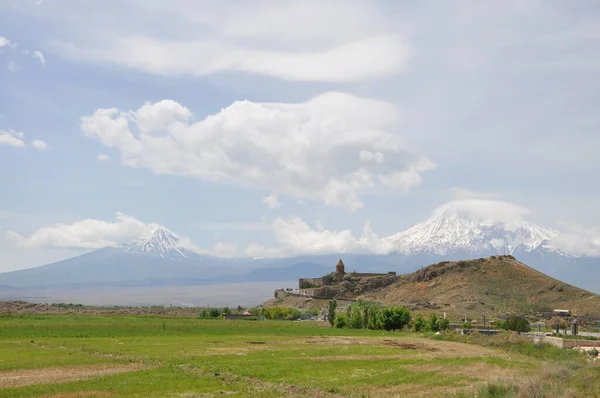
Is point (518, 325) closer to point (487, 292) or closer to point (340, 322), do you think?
point (340, 322)

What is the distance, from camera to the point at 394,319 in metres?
110

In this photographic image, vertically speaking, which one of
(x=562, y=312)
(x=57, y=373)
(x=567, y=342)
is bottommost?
(x=567, y=342)

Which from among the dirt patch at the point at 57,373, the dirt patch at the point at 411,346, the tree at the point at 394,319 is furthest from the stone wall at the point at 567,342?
the dirt patch at the point at 57,373

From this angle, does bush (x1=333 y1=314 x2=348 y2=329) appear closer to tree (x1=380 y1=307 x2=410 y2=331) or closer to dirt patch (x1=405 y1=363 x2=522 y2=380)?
tree (x1=380 y1=307 x2=410 y2=331)

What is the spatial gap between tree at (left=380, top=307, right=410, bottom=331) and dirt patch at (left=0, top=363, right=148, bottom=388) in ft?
233

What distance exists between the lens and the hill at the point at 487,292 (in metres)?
145

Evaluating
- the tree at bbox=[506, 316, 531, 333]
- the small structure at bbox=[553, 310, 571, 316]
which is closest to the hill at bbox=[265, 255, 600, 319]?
the small structure at bbox=[553, 310, 571, 316]

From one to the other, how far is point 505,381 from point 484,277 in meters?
144

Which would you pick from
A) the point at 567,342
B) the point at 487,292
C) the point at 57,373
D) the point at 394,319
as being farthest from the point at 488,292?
the point at 57,373

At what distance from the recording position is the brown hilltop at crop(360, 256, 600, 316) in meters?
146

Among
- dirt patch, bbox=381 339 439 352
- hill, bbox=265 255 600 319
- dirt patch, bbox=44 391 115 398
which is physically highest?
hill, bbox=265 255 600 319

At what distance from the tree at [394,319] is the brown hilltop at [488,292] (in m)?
29.9

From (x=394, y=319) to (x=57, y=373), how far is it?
7738 cm

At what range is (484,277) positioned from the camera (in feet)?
583
